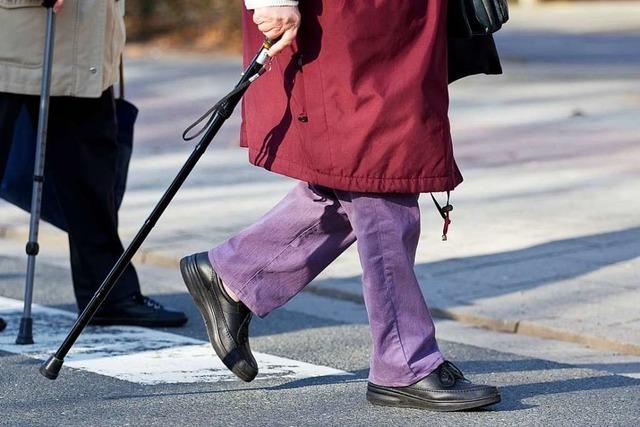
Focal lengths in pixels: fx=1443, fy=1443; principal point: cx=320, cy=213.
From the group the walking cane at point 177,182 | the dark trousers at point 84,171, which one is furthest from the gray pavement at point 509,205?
the walking cane at point 177,182

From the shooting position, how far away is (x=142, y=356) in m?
5.18

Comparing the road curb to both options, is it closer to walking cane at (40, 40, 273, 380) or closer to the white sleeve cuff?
walking cane at (40, 40, 273, 380)

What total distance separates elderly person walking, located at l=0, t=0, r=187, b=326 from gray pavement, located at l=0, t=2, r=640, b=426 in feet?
1.38

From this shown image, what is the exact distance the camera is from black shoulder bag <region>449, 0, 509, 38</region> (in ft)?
13.6

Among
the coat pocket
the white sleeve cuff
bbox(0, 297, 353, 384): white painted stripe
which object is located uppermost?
the white sleeve cuff

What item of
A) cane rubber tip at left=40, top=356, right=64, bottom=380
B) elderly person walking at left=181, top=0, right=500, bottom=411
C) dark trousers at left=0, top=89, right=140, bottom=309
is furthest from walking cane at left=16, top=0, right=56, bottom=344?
elderly person walking at left=181, top=0, right=500, bottom=411

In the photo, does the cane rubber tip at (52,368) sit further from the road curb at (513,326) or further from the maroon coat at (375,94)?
the road curb at (513,326)

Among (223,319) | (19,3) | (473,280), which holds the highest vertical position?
(19,3)

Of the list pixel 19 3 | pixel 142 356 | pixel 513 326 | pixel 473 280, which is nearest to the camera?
pixel 142 356

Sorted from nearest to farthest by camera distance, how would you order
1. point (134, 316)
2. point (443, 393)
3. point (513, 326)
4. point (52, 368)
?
point (443, 393) < point (52, 368) < point (134, 316) < point (513, 326)

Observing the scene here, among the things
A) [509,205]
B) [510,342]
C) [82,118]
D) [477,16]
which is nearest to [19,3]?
[82,118]

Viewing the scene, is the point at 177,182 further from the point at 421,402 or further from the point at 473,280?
the point at 473,280

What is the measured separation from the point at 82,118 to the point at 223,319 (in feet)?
4.54

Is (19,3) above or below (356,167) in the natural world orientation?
above
